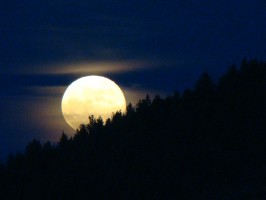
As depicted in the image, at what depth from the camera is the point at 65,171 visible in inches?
1217

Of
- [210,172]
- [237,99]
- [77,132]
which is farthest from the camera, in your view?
[77,132]

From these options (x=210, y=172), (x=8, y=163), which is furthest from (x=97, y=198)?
(x=8, y=163)

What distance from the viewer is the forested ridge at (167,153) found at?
2731cm

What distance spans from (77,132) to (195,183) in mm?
8612

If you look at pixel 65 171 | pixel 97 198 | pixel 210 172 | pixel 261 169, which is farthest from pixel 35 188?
pixel 261 169

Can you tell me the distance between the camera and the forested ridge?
27.3m

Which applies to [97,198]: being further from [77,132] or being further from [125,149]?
[77,132]

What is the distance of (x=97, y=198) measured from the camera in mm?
28547

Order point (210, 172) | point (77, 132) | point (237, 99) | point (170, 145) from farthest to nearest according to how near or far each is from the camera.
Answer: point (77, 132), point (237, 99), point (170, 145), point (210, 172)

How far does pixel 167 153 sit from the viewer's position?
29.1 m

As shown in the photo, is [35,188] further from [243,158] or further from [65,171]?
[243,158]

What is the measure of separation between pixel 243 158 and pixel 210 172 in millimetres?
1048

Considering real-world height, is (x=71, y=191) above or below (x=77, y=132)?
below

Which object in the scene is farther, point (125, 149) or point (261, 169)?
point (125, 149)
